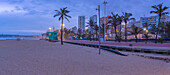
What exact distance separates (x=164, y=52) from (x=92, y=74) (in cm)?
1654

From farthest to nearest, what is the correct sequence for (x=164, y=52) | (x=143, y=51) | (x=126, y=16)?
(x=126, y=16) → (x=143, y=51) → (x=164, y=52)

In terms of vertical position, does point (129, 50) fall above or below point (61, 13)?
below

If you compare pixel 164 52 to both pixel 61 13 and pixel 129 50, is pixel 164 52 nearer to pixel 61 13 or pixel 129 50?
pixel 129 50

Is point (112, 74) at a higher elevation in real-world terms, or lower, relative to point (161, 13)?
lower

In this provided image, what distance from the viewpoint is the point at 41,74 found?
7555 mm

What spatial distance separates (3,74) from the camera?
755 cm

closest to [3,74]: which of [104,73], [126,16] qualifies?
[104,73]

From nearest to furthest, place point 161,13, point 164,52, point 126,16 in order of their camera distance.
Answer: point 164,52
point 161,13
point 126,16

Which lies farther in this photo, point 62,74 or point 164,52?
point 164,52

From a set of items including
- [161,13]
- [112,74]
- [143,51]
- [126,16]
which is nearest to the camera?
[112,74]

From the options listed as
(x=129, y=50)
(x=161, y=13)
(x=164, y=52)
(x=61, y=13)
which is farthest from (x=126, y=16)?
(x=164, y=52)

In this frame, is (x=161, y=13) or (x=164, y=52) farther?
(x=161, y=13)

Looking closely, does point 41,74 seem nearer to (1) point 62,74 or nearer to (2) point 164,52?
(1) point 62,74

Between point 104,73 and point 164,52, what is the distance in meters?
15.9
